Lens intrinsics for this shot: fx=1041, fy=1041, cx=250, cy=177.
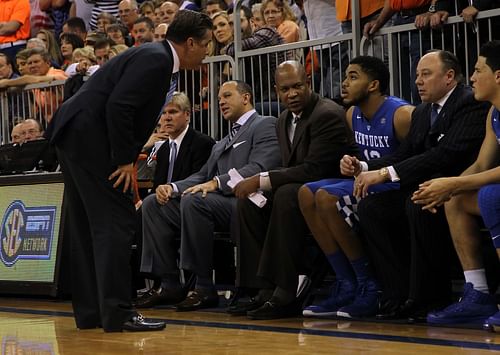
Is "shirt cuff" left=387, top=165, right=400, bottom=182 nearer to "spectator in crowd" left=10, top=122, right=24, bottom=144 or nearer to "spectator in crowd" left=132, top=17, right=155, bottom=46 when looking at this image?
"spectator in crowd" left=10, top=122, right=24, bottom=144

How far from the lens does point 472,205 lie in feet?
18.6

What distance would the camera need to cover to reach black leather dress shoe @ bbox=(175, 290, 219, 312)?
729 centimetres

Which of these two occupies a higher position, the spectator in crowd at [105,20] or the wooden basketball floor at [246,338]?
the spectator in crowd at [105,20]

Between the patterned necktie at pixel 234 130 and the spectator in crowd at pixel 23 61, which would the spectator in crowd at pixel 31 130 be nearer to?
the spectator in crowd at pixel 23 61

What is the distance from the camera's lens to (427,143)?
627 cm

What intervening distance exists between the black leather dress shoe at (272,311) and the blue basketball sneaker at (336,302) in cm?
15

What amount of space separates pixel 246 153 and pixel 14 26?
21.3 feet

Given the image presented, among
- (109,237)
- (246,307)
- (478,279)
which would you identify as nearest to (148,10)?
(246,307)

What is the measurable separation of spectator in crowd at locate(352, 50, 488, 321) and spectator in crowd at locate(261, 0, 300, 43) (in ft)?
10.5

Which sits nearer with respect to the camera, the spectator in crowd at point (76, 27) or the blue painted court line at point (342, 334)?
the blue painted court line at point (342, 334)

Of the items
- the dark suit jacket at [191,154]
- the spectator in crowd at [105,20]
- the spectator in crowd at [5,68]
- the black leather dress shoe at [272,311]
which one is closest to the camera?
the black leather dress shoe at [272,311]

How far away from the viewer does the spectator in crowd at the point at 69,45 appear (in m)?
12.0

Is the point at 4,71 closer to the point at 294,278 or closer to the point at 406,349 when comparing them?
the point at 294,278

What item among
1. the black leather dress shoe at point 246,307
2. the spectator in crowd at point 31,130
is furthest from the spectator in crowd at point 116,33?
the black leather dress shoe at point 246,307
